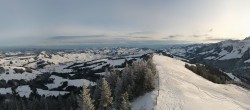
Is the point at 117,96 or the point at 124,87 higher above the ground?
the point at 124,87

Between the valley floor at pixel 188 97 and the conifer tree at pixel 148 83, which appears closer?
the valley floor at pixel 188 97

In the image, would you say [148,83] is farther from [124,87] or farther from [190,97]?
[190,97]

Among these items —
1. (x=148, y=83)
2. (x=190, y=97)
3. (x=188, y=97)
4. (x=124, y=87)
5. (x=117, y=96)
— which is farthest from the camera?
(x=124, y=87)

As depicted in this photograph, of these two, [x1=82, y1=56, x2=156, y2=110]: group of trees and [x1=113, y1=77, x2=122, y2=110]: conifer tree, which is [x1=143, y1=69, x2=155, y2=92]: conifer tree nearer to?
[x1=82, y1=56, x2=156, y2=110]: group of trees

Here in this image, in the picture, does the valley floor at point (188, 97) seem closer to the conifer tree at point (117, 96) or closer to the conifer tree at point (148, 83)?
the conifer tree at point (148, 83)

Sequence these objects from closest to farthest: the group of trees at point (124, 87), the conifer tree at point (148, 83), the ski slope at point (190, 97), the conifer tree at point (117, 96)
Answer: the ski slope at point (190, 97) < the conifer tree at point (117, 96) < the group of trees at point (124, 87) < the conifer tree at point (148, 83)

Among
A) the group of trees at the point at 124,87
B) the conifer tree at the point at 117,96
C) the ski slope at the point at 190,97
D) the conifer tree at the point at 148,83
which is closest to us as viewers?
the ski slope at the point at 190,97

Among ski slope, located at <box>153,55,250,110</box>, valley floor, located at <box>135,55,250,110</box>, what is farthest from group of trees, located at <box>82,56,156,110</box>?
ski slope, located at <box>153,55,250,110</box>

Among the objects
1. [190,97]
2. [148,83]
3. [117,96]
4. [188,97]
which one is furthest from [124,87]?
[190,97]

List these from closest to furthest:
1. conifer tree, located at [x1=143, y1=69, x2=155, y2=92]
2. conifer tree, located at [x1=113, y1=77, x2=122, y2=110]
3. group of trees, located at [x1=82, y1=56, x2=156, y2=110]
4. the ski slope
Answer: the ski slope
conifer tree, located at [x1=113, y1=77, x2=122, y2=110]
group of trees, located at [x1=82, y1=56, x2=156, y2=110]
conifer tree, located at [x1=143, y1=69, x2=155, y2=92]

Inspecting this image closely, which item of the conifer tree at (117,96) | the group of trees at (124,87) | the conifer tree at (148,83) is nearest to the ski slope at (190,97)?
the conifer tree at (148,83)

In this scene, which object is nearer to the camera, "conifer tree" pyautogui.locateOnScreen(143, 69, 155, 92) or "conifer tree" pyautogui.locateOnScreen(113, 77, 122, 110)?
"conifer tree" pyautogui.locateOnScreen(113, 77, 122, 110)

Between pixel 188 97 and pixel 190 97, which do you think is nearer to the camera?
pixel 188 97
